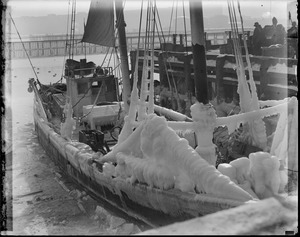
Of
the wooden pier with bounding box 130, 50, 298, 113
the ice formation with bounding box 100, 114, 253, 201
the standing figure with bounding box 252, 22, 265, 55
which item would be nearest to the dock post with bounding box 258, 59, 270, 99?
the wooden pier with bounding box 130, 50, 298, 113

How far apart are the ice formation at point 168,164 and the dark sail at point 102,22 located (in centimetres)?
618

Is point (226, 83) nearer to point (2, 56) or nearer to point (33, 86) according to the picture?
point (33, 86)

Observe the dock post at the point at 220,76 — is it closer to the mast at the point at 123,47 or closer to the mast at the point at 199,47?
the mast at the point at 123,47

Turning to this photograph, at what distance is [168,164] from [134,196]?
167 centimetres

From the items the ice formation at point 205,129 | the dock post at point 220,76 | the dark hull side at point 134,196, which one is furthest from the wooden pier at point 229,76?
the ice formation at point 205,129

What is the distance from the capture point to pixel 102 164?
9.59 m

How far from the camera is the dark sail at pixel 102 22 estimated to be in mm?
13672

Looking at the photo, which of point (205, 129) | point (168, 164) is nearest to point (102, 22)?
point (205, 129)

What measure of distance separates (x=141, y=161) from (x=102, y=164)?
2.11 m

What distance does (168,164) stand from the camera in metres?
7.06

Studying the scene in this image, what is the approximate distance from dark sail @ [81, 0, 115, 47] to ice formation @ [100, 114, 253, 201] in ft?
20.3

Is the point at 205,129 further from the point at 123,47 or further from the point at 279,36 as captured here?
the point at 279,36

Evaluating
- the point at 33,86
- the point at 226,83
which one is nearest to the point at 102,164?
the point at 226,83

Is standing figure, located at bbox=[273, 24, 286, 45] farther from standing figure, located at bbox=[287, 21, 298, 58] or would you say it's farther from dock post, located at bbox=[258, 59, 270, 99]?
dock post, located at bbox=[258, 59, 270, 99]
